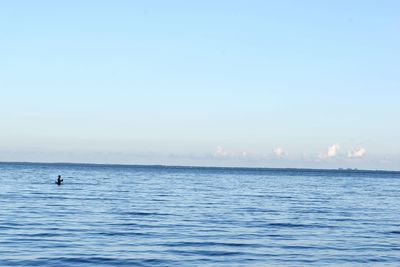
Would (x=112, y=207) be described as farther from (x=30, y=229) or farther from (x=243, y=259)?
(x=243, y=259)

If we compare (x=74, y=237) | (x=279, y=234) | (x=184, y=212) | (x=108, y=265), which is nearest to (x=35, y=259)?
(x=108, y=265)

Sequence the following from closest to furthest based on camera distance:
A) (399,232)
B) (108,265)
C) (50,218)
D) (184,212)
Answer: (108,265) → (399,232) → (50,218) → (184,212)

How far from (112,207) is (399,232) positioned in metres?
24.2

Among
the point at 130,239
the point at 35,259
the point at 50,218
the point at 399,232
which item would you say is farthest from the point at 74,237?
the point at 399,232

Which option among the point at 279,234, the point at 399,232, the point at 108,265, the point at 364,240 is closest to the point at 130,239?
the point at 108,265

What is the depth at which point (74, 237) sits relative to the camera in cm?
3369

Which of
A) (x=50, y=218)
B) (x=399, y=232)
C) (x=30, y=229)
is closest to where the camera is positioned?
(x=30, y=229)

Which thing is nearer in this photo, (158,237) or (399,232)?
(158,237)

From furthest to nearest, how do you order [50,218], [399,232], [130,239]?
1. [50,218]
2. [399,232]
3. [130,239]

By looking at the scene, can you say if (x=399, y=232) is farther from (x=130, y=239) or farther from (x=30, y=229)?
(x=30, y=229)

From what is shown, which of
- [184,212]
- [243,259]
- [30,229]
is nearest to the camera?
[243,259]

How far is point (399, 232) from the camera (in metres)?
40.1

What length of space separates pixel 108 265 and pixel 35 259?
343 centimetres

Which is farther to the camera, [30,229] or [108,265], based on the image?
[30,229]
